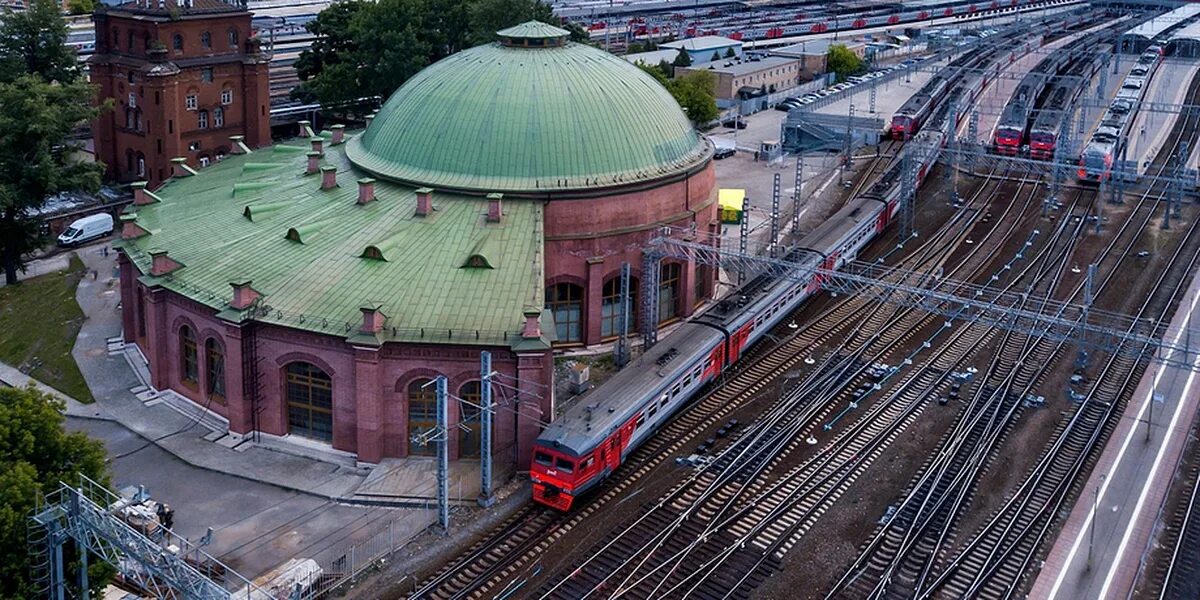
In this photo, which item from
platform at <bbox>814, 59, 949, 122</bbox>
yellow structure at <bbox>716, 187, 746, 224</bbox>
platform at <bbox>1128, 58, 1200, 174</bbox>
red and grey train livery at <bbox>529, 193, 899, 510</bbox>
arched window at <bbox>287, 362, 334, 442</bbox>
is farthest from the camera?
platform at <bbox>814, 59, 949, 122</bbox>

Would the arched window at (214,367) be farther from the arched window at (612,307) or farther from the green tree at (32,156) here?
the green tree at (32,156)

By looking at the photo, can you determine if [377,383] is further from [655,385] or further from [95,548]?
[95,548]

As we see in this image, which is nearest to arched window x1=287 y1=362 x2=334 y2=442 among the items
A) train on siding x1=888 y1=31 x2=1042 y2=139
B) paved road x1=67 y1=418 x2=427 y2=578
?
paved road x1=67 y1=418 x2=427 y2=578

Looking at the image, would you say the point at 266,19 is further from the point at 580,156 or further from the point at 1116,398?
the point at 1116,398

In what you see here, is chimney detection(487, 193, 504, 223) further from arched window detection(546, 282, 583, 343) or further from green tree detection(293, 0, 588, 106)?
green tree detection(293, 0, 588, 106)

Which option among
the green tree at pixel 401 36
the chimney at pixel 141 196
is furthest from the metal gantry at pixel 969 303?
the green tree at pixel 401 36

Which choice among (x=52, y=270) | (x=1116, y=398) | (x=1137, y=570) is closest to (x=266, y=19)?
(x=52, y=270)
